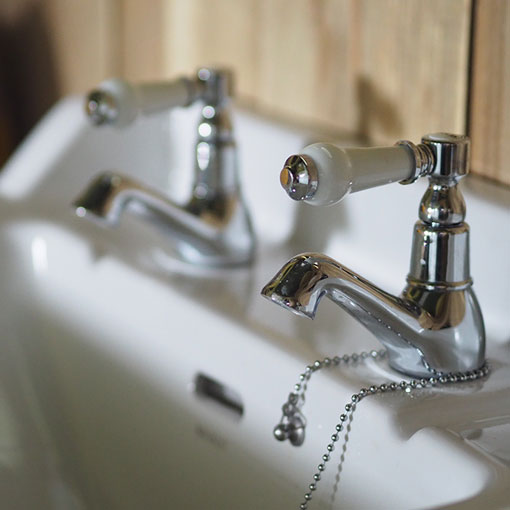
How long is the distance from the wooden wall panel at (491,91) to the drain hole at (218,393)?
0.21 metres

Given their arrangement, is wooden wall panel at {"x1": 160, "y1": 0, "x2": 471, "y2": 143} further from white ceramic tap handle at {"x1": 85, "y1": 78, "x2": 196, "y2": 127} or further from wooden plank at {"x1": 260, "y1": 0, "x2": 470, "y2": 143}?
white ceramic tap handle at {"x1": 85, "y1": 78, "x2": 196, "y2": 127}

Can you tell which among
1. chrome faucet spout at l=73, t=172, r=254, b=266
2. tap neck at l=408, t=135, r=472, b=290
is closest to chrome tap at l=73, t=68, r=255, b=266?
chrome faucet spout at l=73, t=172, r=254, b=266

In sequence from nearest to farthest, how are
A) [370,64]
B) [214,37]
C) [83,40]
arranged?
[370,64] < [214,37] < [83,40]

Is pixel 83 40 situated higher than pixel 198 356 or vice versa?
pixel 83 40

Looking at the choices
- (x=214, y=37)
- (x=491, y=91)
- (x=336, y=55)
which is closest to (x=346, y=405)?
(x=491, y=91)

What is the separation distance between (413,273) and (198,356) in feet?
0.52

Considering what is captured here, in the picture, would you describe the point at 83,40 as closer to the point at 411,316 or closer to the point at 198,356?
the point at 198,356

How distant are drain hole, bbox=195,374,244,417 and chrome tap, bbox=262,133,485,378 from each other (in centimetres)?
10

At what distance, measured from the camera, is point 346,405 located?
0.47m

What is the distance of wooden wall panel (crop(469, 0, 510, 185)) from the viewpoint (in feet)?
1.86

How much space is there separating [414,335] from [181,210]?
0.23 m

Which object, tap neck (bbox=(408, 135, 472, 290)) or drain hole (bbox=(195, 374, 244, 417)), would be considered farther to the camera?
drain hole (bbox=(195, 374, 244, 417))

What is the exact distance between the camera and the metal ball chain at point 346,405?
47 cm

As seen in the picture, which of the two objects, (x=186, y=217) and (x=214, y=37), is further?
(x=214, y=37)
